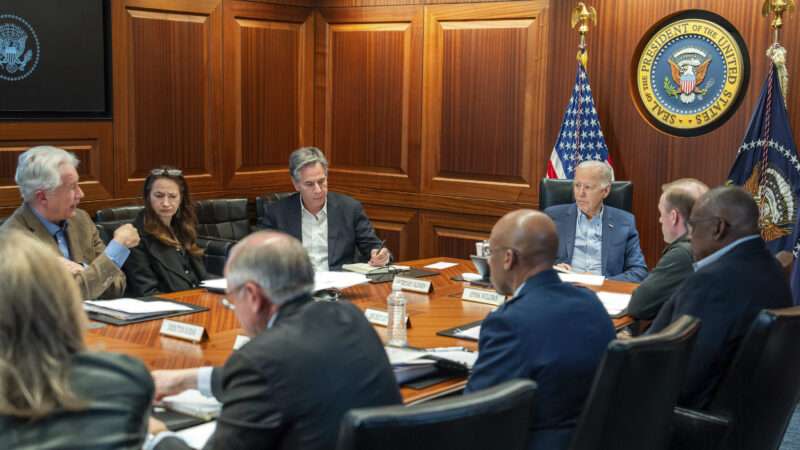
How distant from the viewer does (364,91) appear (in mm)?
7434

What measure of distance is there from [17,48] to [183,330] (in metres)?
3.13

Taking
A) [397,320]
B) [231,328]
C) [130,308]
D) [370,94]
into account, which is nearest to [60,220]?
[130,308]

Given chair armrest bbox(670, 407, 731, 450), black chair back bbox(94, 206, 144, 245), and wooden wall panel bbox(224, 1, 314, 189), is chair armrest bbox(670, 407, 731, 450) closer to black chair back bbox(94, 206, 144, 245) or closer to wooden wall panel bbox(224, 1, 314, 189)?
black chair back bbox(94, 206, 144, 245)

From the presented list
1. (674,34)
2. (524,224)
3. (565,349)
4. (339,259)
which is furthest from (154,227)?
(674,34)

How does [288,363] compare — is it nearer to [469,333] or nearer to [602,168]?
[469,333]

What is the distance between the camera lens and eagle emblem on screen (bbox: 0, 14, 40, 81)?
18.4ft

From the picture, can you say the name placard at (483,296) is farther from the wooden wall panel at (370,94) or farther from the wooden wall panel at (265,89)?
the wooden wall panel at (265,89)

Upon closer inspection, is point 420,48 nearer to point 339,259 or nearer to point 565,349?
point 339,259

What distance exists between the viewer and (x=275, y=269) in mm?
2201

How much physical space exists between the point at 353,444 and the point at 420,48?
18.6ft

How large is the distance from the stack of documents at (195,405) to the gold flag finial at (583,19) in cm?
433

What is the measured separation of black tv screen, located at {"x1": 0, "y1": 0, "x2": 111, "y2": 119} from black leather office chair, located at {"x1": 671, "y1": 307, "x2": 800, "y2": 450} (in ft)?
13.6

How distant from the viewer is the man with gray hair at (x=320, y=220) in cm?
509

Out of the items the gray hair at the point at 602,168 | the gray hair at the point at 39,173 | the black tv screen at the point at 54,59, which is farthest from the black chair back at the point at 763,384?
the black tv screen at the point at 54,59
